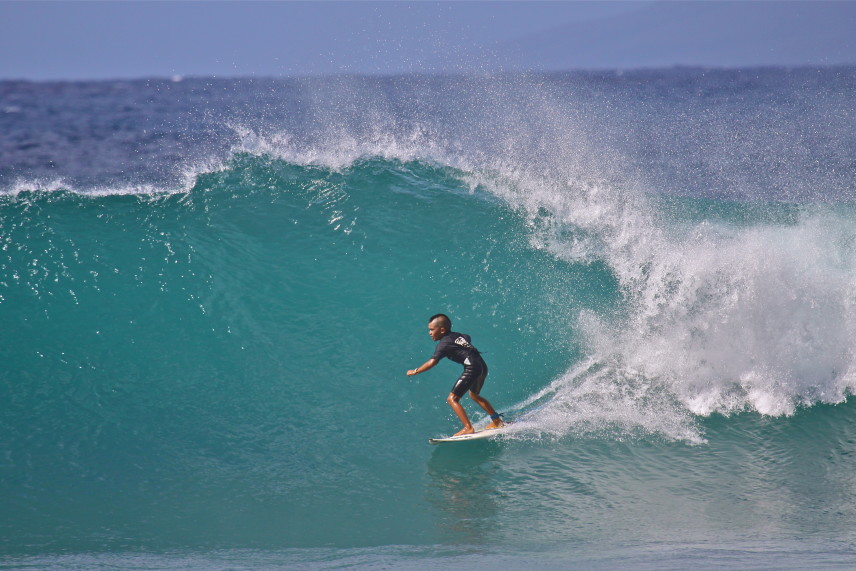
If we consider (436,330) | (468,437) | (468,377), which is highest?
(436,330)

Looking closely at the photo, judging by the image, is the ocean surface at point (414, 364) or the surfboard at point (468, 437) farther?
the surfboard at point (468, 437)

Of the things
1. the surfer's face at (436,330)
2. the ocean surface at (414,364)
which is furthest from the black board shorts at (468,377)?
the ocean surface at (414,364)

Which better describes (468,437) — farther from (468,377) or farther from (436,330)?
(436,330)

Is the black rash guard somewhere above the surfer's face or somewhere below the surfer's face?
below

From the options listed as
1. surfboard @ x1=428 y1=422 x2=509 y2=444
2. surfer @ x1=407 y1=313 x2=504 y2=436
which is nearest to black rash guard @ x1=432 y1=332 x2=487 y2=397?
surfer @ x1=407 y1=313 x2=504 y2=436

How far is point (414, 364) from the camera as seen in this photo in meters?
8.45

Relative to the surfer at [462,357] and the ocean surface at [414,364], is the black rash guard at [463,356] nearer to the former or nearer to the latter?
the surfer at [462,357]

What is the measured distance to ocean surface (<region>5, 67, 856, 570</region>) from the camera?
5.56 m

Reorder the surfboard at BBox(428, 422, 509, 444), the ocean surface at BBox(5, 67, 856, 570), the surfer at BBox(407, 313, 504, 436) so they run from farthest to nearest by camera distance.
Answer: the surfer at BBox(407, 313, 504, 436) → the surfboard at BBox(428, 422, 509, 444) → the ocean surface at BBox(5, 67, 856, 570)

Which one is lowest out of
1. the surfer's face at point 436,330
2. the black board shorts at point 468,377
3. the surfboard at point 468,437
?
the surfboard at point 468,437

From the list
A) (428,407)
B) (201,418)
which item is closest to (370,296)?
(428,407)

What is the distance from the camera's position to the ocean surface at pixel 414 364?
5.56m

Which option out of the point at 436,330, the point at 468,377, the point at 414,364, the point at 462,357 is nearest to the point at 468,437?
the point at 468,377

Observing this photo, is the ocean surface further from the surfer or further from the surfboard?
the surfer
